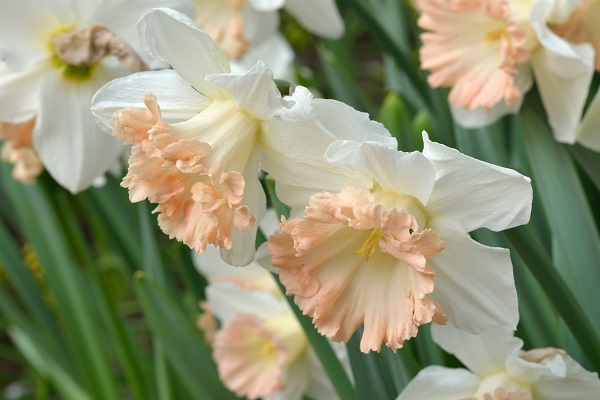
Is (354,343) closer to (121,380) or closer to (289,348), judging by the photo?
(289,348)

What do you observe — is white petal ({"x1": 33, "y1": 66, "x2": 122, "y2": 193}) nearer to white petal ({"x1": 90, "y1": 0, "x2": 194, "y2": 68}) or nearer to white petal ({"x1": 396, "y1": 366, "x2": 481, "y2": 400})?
white petal ({"x1": 90, "y1": 0, "x2": 194, "y2": 68})

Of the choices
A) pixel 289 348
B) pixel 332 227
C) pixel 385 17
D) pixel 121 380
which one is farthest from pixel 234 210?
pixel 121 380

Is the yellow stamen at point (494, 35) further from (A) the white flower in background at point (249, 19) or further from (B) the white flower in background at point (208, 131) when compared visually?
(B) the white flower in background at point (208, 131)

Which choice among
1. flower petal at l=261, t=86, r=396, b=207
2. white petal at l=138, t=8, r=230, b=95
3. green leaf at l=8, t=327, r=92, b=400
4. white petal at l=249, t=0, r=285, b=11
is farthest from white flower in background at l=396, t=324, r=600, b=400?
green leaf at l=8, t=327, r=92, b=400

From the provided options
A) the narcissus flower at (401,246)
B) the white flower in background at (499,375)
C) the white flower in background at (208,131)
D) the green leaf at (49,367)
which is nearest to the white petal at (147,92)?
the white flower in background at (208,131)

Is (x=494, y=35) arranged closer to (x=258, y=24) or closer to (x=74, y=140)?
(x=258, y=24)

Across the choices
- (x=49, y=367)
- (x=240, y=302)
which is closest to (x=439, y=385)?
(x=240, y=302)
